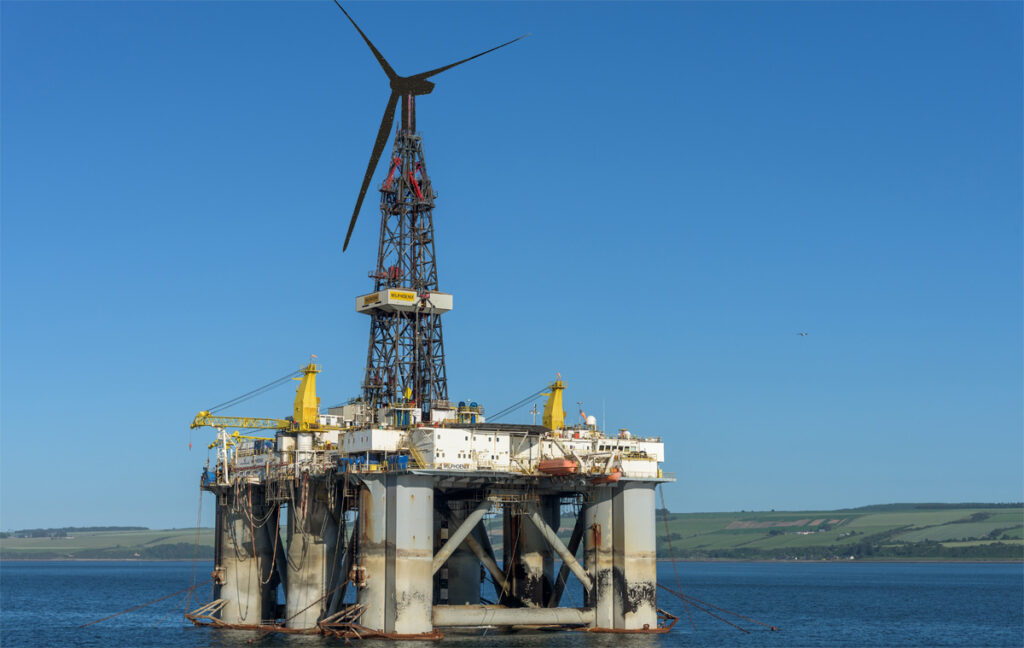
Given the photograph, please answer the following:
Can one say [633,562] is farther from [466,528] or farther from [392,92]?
[392,92]

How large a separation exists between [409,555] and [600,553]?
11.1m

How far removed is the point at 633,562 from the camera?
6228 centimetres

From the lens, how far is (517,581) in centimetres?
6906

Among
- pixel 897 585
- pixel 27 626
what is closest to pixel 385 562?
pixel 27 626

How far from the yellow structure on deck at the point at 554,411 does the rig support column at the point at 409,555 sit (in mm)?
11594

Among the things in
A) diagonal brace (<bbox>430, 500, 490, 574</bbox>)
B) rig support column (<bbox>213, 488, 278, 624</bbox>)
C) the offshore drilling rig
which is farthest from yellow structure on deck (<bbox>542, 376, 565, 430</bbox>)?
rig support column (<bbox>213, 488, 278, 624</bbox>)

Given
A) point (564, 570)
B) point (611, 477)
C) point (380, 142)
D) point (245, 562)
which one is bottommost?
point (564, 570)

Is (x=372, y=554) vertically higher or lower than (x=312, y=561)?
higher

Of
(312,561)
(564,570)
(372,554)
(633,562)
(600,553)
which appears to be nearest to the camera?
(372,554)

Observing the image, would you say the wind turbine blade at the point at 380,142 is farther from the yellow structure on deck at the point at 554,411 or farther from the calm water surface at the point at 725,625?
the calm water surface at the point at 725,625

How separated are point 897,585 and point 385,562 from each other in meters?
118

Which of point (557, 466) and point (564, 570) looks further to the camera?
point (564, 570)

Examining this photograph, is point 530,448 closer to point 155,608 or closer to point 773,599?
point 155,608

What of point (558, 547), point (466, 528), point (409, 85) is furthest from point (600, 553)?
point (409, 85)
